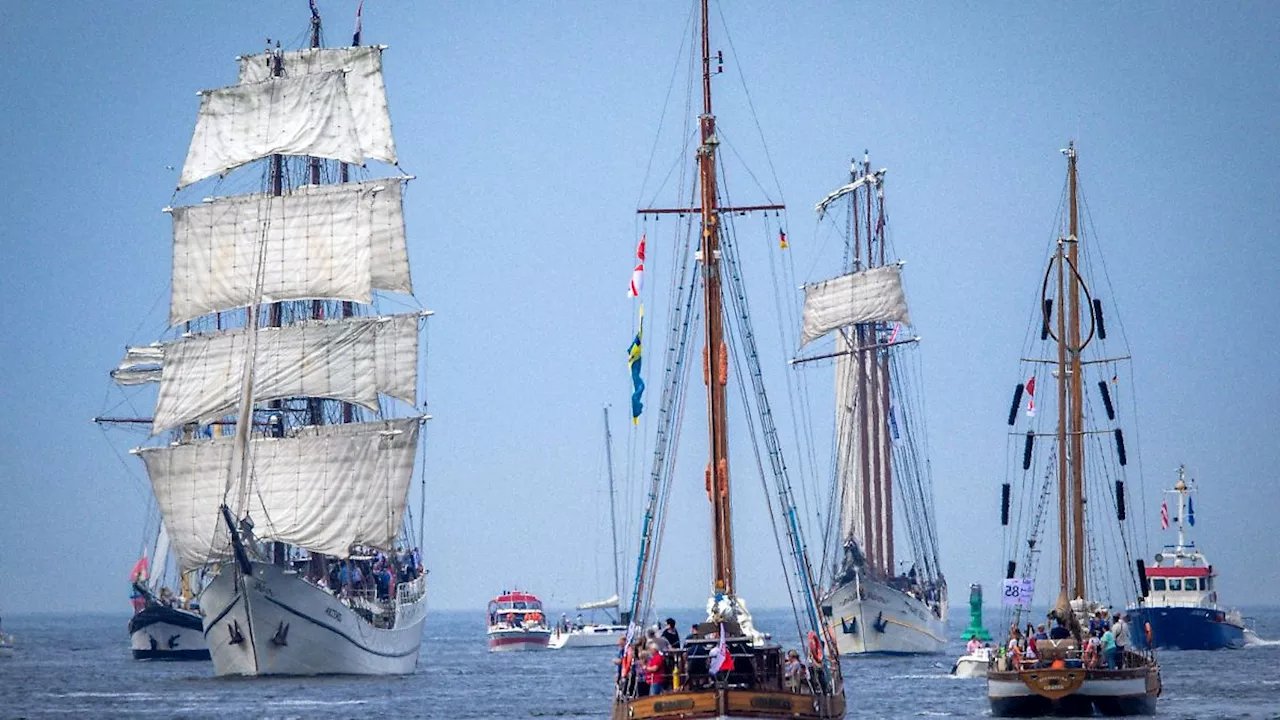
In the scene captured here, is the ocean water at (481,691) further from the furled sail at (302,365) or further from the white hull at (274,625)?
the furled sail at (302,365)

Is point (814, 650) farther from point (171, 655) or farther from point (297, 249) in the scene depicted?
point (171, 655)

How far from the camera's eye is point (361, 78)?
11338 centimetres

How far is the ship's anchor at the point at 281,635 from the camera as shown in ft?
313

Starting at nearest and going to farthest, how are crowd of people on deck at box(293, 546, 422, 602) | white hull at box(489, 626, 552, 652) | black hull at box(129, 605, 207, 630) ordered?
crowd of people on deck at box(293, 546, 422, 602) < black hull at box(129, 605, 207, 630) < white hull at box(489, 626, 552, 652)

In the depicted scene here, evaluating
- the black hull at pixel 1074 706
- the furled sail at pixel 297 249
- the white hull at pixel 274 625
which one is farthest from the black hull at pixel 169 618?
the black hull at pixel 1074 706

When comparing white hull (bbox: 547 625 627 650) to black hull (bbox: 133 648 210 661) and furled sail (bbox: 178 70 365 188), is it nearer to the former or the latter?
black hull (bbox: 133 648 210 661)

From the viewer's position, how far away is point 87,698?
83125 millimetres

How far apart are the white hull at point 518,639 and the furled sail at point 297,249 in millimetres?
51287

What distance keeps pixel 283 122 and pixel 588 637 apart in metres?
57.8

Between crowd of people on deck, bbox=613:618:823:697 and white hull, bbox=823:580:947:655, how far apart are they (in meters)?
71.7

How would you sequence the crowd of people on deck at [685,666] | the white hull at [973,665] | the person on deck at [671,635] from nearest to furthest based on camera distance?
the crowd of people on deck at [685,666], the person on deck at [671,635], the white hull at [973,665]

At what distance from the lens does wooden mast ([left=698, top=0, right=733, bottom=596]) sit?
45812 millimetres

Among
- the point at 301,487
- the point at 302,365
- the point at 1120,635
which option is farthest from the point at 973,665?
the point at 302,365

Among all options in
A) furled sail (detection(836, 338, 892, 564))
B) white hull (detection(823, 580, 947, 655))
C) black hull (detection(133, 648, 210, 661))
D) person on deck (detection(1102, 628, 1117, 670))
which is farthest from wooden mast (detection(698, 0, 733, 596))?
black hull (detection(133, 648, 210, 661))
